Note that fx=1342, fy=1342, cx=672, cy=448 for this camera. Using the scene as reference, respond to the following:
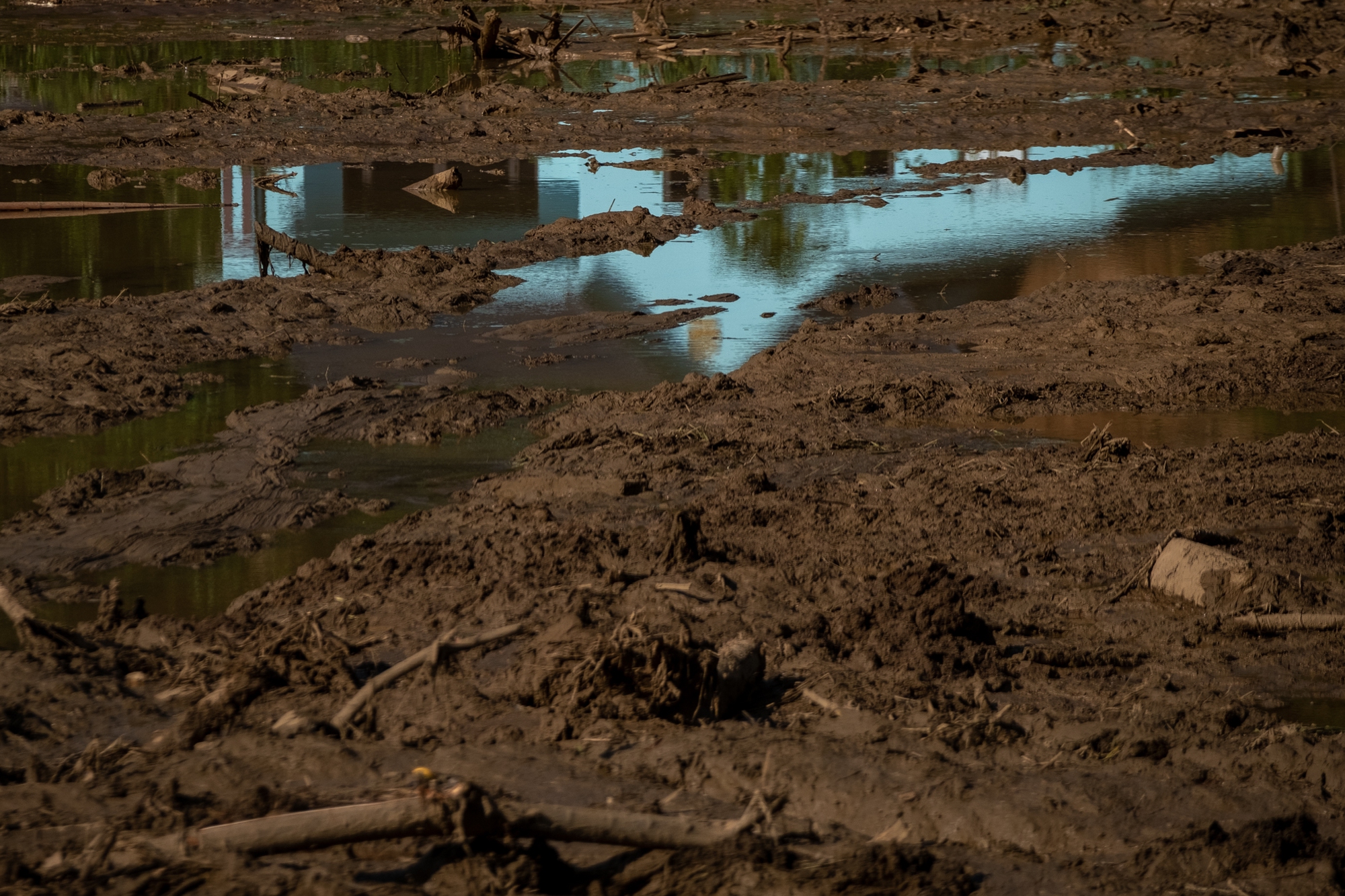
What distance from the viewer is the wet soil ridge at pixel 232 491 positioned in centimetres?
624

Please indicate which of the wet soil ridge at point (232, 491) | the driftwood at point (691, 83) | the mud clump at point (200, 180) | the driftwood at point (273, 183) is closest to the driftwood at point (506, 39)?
the driftwood at point (691, 83)

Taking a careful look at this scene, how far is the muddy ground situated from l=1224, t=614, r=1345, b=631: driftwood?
57 millimetres

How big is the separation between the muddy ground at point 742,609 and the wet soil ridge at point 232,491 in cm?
3

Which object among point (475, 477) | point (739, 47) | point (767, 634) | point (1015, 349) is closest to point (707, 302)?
point (1015, 349)

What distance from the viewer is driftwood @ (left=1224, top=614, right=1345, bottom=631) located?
5.34 m

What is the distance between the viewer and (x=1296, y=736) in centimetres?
444

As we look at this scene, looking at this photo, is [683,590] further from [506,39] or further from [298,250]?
[506,39]

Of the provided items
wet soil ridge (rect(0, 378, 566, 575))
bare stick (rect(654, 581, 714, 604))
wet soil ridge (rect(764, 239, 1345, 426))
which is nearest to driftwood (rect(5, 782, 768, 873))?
bare stick (rect(654, 581, 714, 604))

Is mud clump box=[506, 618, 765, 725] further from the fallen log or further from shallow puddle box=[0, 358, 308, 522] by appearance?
shallow puddle box=[0, 358, 308, 522]

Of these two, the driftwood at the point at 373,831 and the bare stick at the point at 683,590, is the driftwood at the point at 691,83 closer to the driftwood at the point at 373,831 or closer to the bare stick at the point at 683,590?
the bare stick at the point at 683,590

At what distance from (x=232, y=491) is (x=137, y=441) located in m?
1.16

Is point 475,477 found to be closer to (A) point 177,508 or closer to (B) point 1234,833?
(A) point 177,508

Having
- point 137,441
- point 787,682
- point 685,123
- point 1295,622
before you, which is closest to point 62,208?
point 137,441

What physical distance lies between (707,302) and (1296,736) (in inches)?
265
